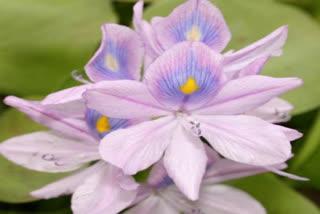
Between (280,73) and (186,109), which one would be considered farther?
(280,73)

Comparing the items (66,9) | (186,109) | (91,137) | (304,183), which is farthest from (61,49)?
(304,183)

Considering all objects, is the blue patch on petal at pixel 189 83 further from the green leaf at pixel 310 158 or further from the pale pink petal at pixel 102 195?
the green leaf at pixel 310 158

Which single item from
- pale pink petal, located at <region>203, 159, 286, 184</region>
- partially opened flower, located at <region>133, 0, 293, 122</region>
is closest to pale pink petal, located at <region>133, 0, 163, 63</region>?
partially opened flower, located at <region>133, 0, 293, 122</region>

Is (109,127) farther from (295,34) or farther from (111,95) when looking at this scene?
(295,34)

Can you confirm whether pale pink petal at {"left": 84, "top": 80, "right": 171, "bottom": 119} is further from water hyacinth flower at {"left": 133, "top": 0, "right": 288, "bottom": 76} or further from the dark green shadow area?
the dark green shadow area

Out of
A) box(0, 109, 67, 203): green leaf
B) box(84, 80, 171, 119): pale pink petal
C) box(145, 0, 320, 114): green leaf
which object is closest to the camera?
box(84, 80, 171, 119): pale pink petal

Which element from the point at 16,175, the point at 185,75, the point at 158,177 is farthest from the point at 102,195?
→ the point at 16,175
